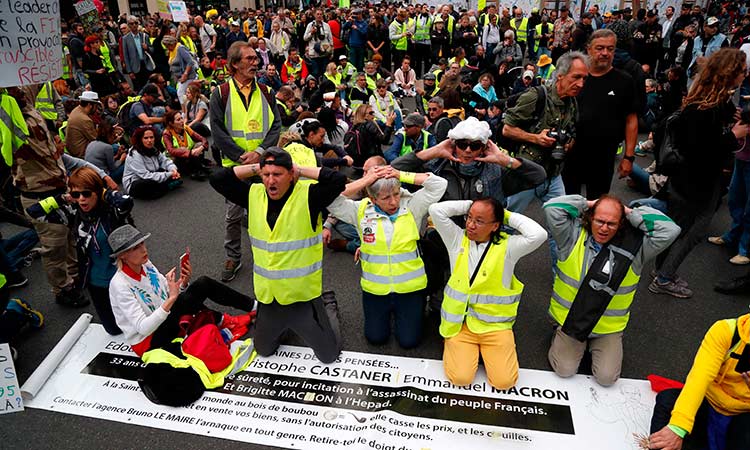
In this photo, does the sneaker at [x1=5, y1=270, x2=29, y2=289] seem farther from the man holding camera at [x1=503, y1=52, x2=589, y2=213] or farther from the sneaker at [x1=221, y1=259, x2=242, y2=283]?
the man holding camera at [x1=503, y1=52, x2=589, y2=213]

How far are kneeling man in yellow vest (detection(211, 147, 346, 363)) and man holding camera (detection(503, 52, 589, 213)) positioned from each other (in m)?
1.73

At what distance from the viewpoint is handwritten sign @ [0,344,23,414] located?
318cm

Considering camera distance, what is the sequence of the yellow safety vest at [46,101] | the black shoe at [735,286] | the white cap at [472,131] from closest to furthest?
the white cap at [472,131] < the black shoe at [735,286] < the yellow safety vest at [46,101]

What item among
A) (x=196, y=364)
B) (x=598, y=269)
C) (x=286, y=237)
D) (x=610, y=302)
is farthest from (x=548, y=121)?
(x=196, y=364)

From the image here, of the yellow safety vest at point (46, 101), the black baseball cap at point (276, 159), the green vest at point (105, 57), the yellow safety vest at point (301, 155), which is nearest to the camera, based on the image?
the black baseball cap at point (276, 159)

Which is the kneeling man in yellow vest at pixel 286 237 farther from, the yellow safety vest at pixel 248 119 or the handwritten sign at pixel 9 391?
the handwritten sign at pixel 9 391

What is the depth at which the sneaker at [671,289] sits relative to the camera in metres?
4.41

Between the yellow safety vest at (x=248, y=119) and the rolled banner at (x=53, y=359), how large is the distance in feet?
6.40

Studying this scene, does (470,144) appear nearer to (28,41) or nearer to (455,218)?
(455,218)

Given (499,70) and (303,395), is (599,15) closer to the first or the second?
(499,70)

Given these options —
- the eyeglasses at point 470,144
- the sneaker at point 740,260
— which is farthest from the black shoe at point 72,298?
the sneaker at point 740,260

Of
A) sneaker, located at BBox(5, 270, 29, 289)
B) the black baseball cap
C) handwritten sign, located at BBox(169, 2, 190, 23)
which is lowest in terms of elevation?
sneaker, located at BBox(5, 270, 29, 289)

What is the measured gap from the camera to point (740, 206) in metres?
5.07

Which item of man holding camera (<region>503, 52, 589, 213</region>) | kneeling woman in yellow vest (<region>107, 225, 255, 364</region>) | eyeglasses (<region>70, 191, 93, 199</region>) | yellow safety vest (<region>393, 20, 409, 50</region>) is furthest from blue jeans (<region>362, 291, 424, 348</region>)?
yellow safety vest (<region>393, 20, 409, 50</region>)
